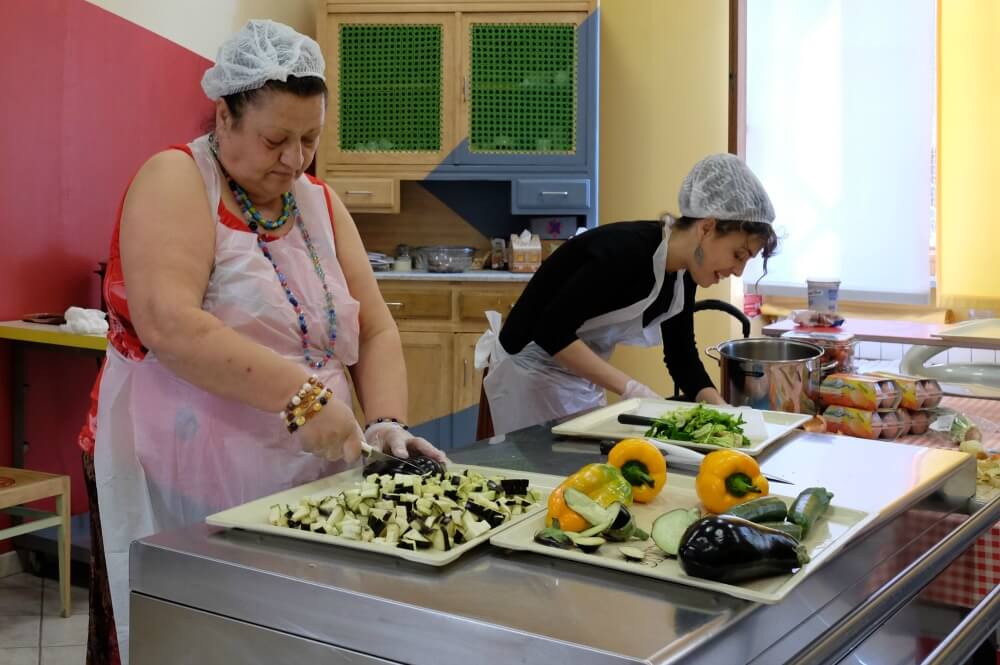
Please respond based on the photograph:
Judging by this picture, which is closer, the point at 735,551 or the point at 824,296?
the point at 735,551

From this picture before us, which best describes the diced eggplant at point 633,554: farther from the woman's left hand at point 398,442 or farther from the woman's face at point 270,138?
the woman's face at point 270,138

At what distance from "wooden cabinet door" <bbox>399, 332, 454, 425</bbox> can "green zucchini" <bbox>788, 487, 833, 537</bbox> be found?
11.6ft

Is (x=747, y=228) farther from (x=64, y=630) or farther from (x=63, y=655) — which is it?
(x=64, y=630)

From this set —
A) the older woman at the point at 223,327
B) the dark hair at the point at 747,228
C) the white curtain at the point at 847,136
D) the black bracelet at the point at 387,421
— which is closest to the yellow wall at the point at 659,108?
the white curtain at the point at 847,136

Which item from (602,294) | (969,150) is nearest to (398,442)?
(602,294)

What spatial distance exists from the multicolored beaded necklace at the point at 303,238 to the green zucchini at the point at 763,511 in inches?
30.2

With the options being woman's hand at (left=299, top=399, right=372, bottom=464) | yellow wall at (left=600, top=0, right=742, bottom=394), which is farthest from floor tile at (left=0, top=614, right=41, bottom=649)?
yellow wall at (left=600, top=0, right=742, bottom=394)

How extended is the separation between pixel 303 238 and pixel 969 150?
378 cm

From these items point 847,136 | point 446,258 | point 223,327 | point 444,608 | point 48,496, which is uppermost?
point 847,136

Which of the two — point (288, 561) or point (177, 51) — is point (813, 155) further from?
point (288, 561)

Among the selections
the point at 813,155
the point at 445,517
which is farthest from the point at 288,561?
the point at 813,155

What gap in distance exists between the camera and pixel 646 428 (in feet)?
5.64

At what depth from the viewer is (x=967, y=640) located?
1.21 m

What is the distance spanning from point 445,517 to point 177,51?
3.64 m
